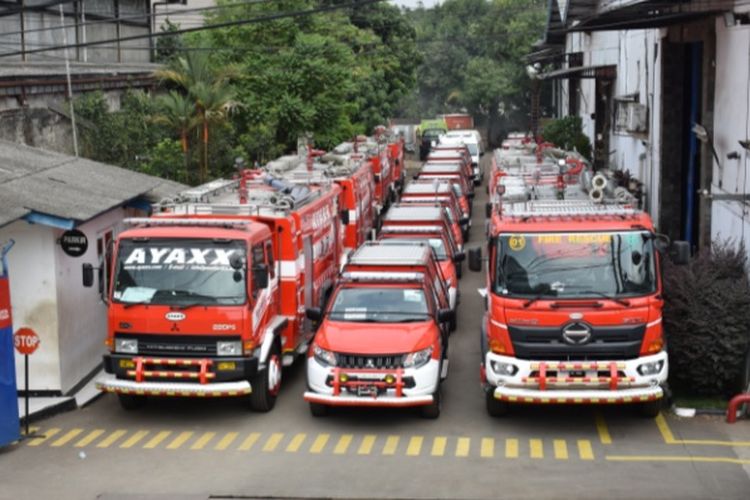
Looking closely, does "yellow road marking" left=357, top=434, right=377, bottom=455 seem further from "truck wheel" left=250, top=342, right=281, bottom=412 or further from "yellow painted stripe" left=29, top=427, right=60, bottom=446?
"yellow painted stripe" left=29, top=427, right=60, bottom=446

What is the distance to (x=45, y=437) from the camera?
15.2 m

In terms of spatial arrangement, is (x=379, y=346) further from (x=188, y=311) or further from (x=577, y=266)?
(x=577, y=266)

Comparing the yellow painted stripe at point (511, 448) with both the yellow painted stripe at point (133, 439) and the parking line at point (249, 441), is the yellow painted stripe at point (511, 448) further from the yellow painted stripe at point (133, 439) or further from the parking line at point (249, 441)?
the yellow painted stripe at point (133, 439)

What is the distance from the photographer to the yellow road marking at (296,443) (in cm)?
1440

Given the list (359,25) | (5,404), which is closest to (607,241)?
(5,404)

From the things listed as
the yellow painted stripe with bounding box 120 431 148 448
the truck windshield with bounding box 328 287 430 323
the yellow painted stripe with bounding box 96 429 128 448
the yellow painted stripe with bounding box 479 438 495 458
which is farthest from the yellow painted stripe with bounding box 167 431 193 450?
the yellow painted stripe with bounding box 479 438 495 458

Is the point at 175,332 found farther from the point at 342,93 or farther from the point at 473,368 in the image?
the point at 342,93

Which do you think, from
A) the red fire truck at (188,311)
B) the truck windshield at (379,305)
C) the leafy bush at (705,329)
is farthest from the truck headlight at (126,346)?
the leafy bush at (705,329)

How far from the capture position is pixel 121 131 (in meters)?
28.9

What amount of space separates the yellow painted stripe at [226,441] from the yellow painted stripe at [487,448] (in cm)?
348

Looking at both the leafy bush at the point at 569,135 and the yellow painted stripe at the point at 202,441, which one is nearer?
the yellow painted stripe at the point at 202,441

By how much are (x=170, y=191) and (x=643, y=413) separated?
10.6m

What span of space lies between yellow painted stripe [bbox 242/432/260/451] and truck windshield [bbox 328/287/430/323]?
6.86 feet

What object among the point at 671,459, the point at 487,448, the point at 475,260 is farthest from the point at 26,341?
the point at 671,459
